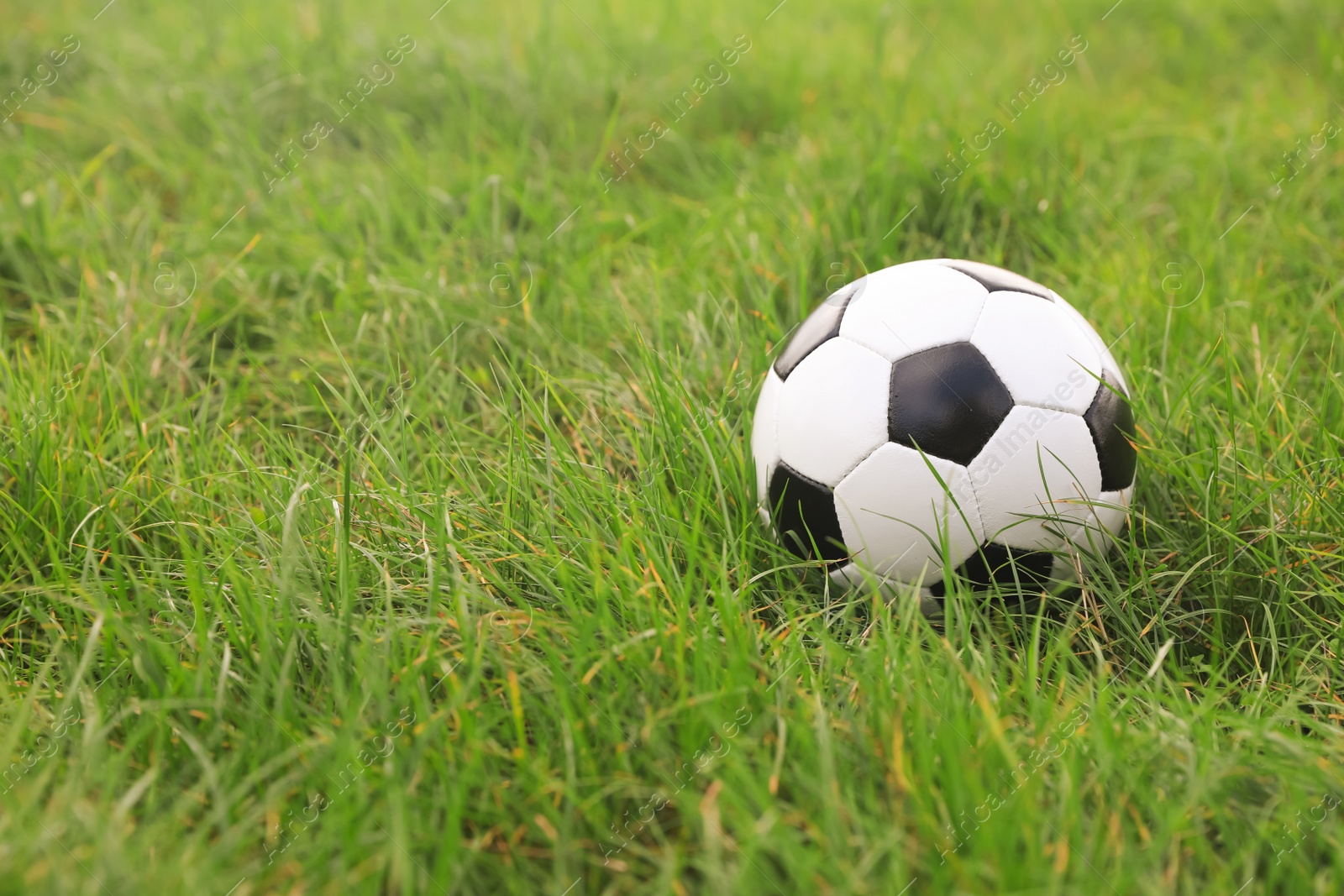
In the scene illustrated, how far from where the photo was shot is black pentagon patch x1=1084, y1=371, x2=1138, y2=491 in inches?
85.9

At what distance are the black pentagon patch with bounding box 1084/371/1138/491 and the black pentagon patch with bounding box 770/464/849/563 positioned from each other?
641 mm

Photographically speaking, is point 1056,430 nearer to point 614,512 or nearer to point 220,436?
point 614,512

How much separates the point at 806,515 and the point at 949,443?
37 cm

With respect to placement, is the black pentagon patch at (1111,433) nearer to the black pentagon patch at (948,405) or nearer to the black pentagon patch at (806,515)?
the black pentagon patch at (948,405)

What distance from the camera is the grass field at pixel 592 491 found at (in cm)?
164

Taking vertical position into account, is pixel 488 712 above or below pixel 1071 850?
above

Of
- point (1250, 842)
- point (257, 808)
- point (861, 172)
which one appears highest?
point (257, 808)

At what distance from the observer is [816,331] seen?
7.66 ft

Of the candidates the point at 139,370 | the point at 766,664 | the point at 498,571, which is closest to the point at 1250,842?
the point at 766,664

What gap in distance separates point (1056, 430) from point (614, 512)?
1052 millimetres

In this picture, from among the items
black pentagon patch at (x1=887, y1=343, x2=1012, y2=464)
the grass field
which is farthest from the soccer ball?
the grass field

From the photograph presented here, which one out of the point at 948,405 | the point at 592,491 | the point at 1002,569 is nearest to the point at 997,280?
the point at 948,405

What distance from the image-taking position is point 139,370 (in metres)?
3.04

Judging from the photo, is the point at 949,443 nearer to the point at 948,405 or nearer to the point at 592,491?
the point at 948,405
